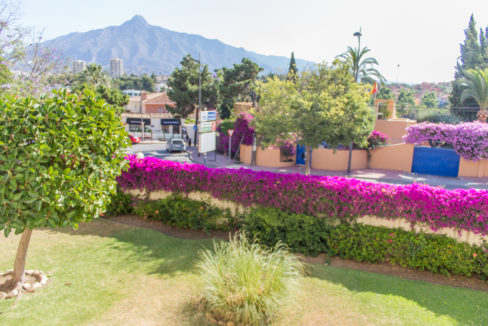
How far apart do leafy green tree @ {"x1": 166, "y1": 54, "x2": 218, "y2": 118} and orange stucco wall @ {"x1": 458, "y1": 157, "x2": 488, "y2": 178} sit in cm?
2952

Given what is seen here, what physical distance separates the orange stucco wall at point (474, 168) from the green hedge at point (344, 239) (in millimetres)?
20361

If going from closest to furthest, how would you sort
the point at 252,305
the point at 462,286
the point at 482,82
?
the point at 252,305, the point at 462,286, the point at 482,82

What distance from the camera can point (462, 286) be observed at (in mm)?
8156

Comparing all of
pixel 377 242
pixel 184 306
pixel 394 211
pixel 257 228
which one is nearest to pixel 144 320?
pixel 184 306

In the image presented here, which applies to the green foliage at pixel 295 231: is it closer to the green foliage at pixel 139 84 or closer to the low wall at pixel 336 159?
the low wall at pixel 336 159

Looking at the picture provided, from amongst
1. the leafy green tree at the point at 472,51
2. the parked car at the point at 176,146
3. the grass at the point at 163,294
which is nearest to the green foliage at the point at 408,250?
the grass at the point at 163,294

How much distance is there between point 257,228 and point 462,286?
4705 mm

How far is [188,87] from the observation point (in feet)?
148

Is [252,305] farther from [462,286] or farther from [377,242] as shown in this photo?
[462,286]

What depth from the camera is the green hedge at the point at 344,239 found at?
27.8 feet

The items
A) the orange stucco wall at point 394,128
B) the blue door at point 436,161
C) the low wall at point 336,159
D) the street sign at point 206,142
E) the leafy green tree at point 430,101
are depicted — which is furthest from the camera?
the leafy green tree at point 430,101

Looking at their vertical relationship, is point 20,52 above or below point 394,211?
above

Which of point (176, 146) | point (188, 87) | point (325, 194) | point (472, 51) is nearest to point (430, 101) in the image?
point (472, 51)

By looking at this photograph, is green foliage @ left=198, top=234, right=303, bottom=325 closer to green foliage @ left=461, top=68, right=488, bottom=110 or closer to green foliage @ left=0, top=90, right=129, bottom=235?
green foliage @ left=0, top=90, right=129, bottom=235
